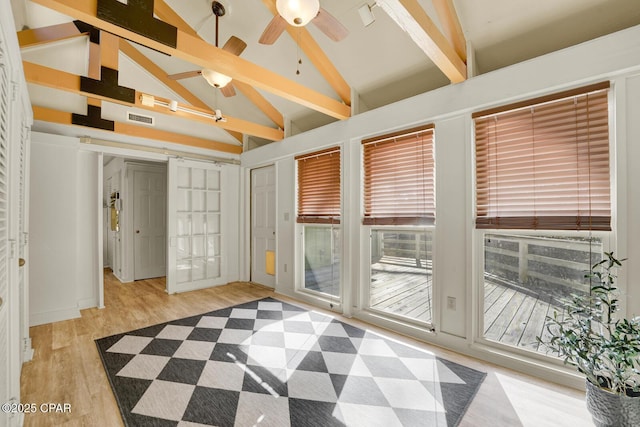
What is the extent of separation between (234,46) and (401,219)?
2.28m

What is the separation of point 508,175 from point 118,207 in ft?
20.7

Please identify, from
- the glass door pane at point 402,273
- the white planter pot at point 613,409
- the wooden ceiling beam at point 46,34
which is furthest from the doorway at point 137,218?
the white planter pot at point 613,409

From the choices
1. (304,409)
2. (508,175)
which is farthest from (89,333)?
(508,175)

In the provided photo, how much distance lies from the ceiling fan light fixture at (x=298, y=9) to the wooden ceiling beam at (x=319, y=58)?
4.30 feet

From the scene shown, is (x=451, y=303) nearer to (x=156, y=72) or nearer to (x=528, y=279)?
(x=528, y=279)

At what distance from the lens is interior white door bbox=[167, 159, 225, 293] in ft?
15.1

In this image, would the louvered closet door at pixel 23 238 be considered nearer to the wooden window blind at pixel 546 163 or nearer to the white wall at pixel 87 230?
the white wall at pixel 87 230

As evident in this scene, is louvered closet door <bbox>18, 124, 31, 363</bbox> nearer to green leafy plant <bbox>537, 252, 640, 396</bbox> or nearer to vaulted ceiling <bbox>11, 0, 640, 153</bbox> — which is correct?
vaulted ceiling <bbox>11, 0, 640, 153</bbox>

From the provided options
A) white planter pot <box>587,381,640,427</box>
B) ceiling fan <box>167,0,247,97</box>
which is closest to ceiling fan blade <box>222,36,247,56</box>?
ceiling fan <box>167,0,247,97</box>

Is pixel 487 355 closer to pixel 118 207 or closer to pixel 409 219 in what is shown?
pixel 409 219

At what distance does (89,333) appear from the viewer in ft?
10.1

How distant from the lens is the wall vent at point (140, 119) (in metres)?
4.14

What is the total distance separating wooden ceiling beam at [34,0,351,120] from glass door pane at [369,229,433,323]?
1617mm

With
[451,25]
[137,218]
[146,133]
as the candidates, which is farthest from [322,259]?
[137,218]
